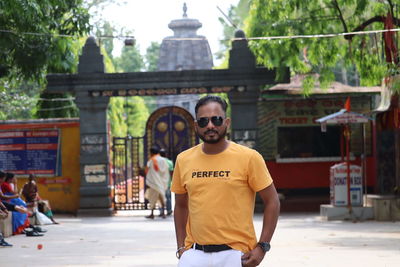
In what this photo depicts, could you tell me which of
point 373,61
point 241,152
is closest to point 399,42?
point 373,61

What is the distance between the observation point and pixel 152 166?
874 inches

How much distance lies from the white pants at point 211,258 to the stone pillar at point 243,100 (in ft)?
57.0

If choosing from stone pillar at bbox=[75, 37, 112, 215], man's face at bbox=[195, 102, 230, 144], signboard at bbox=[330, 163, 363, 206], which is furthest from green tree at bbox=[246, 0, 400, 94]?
man's face at bbox=[195, 102, 230, 144]

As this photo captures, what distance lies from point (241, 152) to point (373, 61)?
671 inches

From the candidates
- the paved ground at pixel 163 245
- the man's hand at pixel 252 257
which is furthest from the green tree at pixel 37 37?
the man's hand at pixel 252 257

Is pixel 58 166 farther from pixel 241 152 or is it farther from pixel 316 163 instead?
pixel 241 152

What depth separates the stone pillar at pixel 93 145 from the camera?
23.4m

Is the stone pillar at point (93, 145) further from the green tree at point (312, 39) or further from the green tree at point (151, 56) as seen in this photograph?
the green tree at point (151, 56)

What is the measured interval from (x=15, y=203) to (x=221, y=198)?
12997 mm

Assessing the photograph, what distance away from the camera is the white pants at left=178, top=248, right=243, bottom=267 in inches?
225

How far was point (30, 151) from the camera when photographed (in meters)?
23.6

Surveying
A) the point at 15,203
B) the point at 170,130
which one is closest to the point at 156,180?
the point at 15,203

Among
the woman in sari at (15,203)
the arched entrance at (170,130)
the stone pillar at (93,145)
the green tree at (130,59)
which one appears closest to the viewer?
the woman in sari at (15,203)

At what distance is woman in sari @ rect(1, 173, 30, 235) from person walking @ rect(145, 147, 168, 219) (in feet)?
14.2
